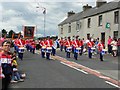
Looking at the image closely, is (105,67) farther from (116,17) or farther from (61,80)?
(116,17)

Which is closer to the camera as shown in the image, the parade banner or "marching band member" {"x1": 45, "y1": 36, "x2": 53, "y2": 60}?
"marching band member" {"x1": 45, "y1": 36, "x2": 53, "y2": 60}

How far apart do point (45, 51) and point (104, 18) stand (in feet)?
56.5

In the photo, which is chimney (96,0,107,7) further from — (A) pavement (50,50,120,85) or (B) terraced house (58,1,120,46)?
(A) pavement (50,50,120,85)

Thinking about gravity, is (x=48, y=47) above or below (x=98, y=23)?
below

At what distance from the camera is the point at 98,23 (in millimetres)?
42031

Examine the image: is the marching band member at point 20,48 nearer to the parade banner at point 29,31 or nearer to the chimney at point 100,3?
the parade banner at point 29,31

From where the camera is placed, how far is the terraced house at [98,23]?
122 feet

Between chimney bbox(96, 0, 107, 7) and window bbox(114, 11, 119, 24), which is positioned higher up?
chimney bbox(96, 0, 107, 7)

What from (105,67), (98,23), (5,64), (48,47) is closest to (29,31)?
(48,47)

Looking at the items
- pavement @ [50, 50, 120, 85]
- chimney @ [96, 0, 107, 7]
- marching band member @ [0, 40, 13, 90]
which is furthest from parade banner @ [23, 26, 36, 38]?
marching band member @ [0, 40, 13, 90]

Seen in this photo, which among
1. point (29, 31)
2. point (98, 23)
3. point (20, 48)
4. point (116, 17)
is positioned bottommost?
point (20, 48)

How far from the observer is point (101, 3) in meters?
47.3

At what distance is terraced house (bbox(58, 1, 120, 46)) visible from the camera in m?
37.1

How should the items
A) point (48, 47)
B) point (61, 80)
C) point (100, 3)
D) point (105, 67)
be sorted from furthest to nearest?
point (100, 3)
point (48, 47)
point (105, 67)
point (61, 80)
